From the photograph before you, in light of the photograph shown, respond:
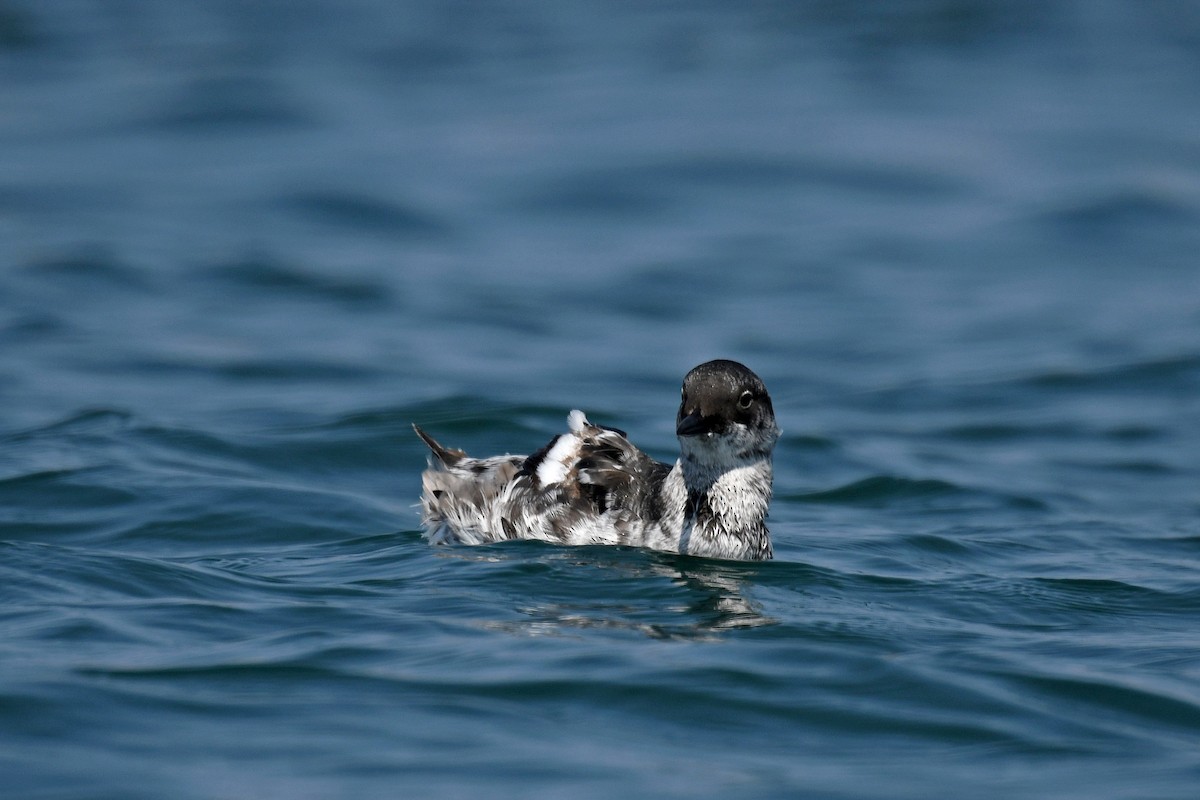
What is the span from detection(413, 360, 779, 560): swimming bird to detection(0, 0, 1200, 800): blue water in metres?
0.21

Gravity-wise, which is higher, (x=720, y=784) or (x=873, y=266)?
(x=873, y=266)

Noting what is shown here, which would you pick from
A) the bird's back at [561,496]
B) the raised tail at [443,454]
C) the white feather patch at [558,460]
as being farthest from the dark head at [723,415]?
the raised tail at [443,454]

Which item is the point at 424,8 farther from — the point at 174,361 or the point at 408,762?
the point at 408,762

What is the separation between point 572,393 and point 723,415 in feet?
20.1

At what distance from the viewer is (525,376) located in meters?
15.9

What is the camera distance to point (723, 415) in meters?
9.46

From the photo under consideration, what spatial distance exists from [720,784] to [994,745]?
4.50 feet

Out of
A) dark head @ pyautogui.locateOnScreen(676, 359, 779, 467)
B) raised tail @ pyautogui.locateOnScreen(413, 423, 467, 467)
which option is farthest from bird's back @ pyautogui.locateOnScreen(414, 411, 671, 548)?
dark head @ pyautogui.locateOnScreen(676, 359, 779, 467)

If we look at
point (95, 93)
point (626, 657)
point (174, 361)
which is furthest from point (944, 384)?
point (95, 93)

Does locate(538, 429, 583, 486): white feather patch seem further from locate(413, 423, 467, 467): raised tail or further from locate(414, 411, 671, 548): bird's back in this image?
locate(413, 423, 467, 467): raised tail

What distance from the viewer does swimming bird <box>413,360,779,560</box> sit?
9.55 metres

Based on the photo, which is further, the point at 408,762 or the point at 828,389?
the point at 828,389

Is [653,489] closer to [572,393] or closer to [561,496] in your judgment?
[561,496]

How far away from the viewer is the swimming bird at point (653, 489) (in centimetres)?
955
